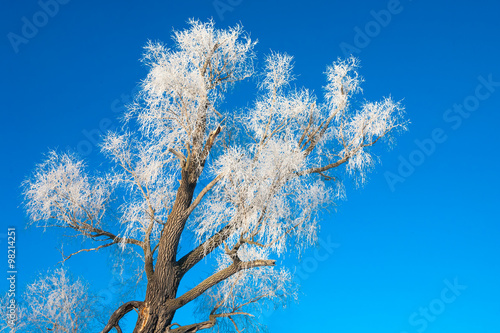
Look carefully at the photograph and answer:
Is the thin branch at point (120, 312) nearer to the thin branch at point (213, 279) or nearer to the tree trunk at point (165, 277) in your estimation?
the tree trunk at point (165, 277)

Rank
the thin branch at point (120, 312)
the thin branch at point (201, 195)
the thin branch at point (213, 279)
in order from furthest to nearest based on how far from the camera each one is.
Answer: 1. the thin branch at point (201, 195)
2. the thin branch at point (120, 312)
3. the thin branch at point (213, 279)

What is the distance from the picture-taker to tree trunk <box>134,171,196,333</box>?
32.2 feet

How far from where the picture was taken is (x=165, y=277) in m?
10.0

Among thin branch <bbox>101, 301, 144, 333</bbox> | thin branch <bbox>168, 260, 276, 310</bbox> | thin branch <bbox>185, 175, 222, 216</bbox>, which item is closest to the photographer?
thin branch <bbox>168, 260, 276, 310</bbox>

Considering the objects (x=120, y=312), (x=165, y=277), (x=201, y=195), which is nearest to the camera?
(x=165, y=277)

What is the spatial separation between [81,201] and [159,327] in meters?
2.99

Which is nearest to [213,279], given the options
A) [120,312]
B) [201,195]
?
[201,195]

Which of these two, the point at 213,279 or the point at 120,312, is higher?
the point at 120,312

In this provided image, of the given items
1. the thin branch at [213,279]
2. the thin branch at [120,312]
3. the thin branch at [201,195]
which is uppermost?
the thin branch at [201,195]

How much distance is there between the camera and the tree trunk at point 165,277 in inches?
386

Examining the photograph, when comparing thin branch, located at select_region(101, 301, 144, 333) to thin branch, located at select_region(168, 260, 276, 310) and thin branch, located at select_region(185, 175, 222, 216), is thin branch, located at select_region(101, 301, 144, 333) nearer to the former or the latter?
thin branch, located at select_region(168, 260, 276, 310)

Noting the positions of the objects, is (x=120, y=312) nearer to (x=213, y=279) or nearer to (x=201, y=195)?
(x=213, y=279)

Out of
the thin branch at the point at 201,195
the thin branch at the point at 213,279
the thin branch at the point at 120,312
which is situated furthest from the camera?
the thin branch at the point at 201,195

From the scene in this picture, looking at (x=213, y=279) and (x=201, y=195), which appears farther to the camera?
(x=201, y=195)
